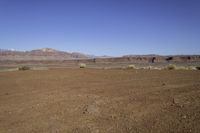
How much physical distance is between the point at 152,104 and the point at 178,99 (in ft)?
4.54

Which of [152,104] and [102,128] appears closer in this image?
[102,128]

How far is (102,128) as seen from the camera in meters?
7.56

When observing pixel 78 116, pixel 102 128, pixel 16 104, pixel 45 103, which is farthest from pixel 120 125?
pixel 16 104

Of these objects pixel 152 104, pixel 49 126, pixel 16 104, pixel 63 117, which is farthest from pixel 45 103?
pixel 152 104

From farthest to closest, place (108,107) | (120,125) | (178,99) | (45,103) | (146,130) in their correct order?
(45,103) → (178,99) → (108,107) → (120,125) → (146,130)

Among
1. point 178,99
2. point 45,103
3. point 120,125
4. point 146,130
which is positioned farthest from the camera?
point 45,103

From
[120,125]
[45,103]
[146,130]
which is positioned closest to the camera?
[146,130]

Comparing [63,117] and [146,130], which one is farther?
Result: [63,117]

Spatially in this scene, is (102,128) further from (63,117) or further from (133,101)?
(133,101)

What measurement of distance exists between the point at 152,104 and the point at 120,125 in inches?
112

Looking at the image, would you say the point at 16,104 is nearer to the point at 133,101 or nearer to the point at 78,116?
the point at 78,116

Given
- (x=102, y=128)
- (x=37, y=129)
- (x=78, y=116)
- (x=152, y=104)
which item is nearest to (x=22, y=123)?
(x=37, y=129)

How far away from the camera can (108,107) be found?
10.1 m

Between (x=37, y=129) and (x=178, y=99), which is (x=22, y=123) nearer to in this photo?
(x=37, y=129)
